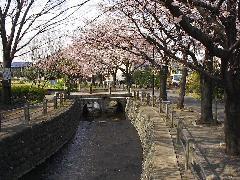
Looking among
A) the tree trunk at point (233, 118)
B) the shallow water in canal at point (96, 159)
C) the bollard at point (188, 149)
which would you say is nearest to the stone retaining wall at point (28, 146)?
the shallow water in canal at point (96, 159)

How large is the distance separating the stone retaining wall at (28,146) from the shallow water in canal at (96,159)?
38cm

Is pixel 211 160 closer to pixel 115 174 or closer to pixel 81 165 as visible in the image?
pixel 115 174

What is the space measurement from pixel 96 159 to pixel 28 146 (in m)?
4.37

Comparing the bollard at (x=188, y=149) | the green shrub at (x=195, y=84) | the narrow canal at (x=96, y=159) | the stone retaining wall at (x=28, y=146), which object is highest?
the green shrub at (x=195, y=84)

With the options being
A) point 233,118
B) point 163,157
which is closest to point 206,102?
point 233,118

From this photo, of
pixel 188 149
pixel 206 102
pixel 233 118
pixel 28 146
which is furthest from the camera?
pixel 206 102

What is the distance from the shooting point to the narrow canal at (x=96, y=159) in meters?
16.5

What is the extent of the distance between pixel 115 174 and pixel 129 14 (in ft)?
22.4

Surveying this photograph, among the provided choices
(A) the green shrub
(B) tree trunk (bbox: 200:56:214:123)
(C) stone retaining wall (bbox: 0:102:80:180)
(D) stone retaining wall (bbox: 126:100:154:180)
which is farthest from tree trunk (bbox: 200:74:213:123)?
(A) the green shrub

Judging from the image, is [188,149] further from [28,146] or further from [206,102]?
[206,102]

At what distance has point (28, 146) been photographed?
16.3 meters

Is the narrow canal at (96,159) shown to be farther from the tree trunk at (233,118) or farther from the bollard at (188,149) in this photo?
the bollard at (188,149)

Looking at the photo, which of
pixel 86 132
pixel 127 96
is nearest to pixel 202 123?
pixel 86 132

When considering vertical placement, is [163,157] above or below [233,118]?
below
